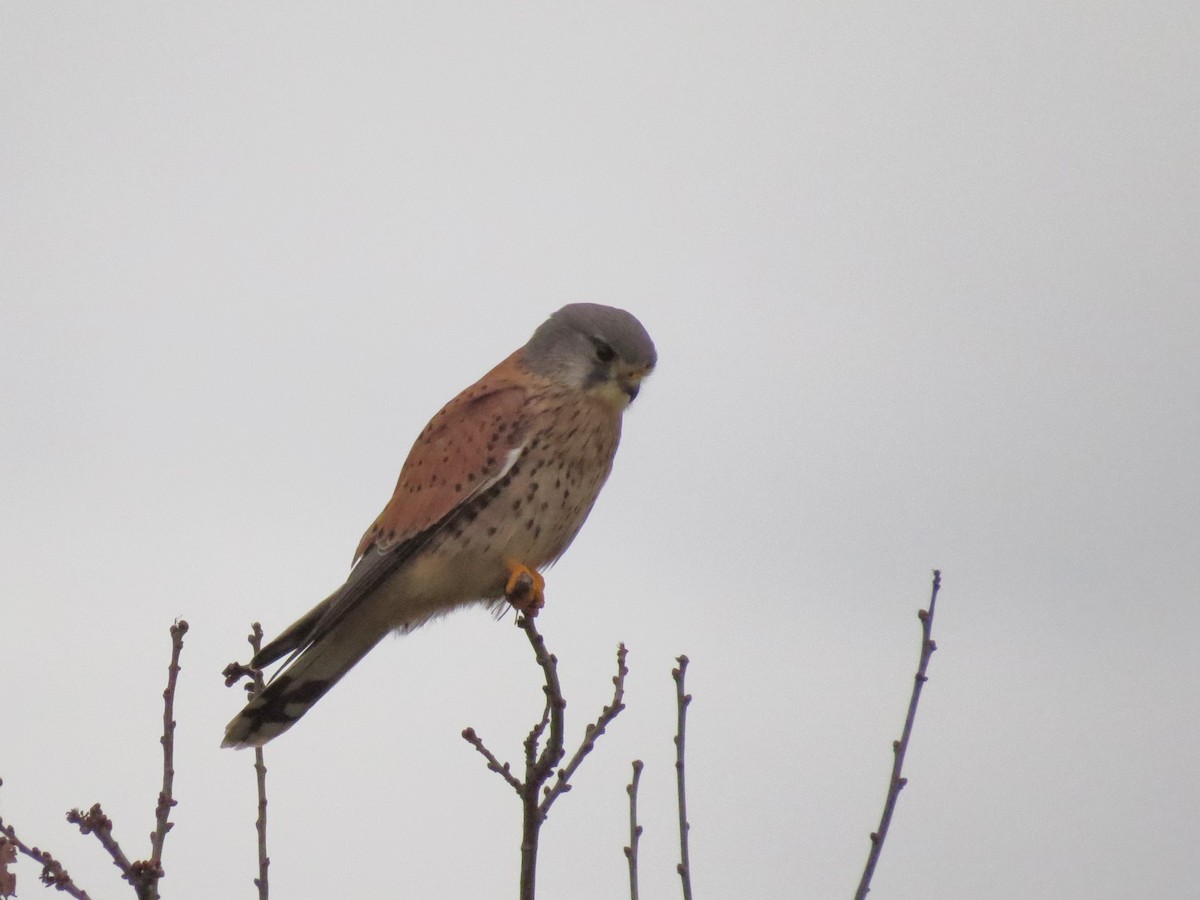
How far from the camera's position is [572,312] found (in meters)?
4.88

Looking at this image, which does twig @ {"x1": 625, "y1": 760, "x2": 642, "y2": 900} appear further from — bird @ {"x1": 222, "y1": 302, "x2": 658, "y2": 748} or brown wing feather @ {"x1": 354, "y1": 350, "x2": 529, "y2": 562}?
brown wing feather @ {"x1": 354, "y1": 350, "x2": 529, "y2": 562}

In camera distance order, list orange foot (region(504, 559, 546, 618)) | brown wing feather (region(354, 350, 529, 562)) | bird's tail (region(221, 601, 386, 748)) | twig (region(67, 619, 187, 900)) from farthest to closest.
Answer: brown wing feather (region(354, 350, 529, 562)), bird's tail (region(221, 601, 386, 748)), orange foot (region(504, 559, 546, 618)), twig (region(67, 619, 187, 900))

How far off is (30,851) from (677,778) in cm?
112

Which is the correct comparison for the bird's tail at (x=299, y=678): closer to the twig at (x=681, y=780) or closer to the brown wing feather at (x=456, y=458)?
the brown wing feather at (x=456, y=458)

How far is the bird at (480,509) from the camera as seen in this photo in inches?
172

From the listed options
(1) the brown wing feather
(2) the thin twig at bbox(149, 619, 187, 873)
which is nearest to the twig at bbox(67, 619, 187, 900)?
(2) the thin twig at bbox(149, 619, 187, 873)

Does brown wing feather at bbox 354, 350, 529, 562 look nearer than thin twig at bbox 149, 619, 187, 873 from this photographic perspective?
No

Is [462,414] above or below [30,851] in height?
above

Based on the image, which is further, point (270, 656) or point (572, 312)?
point (572, 312)

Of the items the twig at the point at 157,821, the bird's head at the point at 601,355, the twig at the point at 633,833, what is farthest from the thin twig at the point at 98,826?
the bird's head at the point at 601,355

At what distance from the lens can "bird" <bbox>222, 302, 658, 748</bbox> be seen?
4.37m

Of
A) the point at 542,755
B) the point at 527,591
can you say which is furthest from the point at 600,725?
the point at 527,591

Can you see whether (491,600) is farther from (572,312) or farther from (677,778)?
(677,778)

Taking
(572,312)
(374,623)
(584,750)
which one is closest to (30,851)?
(584,750)
